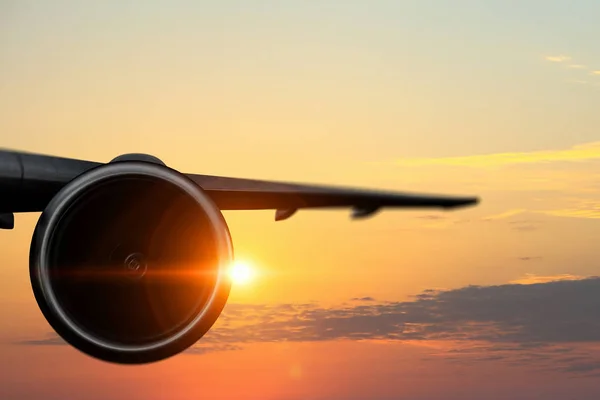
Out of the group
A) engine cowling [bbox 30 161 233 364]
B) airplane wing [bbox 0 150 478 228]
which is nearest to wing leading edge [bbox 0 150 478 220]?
airplane wing [bbox 0 150 478 228]

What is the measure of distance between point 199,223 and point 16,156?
2757 millimetres

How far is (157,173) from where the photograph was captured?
37.9 ft

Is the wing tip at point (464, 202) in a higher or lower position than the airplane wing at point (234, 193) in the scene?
higher

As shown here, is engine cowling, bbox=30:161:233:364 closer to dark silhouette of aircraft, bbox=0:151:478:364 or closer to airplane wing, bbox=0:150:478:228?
dark silhouette of aircraft, bbox=0:151:478:364

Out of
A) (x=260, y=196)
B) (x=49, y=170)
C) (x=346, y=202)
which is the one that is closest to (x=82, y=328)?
(x=49, y=170)

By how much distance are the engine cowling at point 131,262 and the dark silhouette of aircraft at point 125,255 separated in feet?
0.04

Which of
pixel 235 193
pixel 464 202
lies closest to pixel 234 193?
pixel 235 193

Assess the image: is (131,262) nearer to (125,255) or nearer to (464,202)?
(125,255)

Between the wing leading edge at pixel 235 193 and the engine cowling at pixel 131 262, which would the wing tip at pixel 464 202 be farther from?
the engine cowling at pixel 131 262

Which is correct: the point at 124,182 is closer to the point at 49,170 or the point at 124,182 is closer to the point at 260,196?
the point at 49,170

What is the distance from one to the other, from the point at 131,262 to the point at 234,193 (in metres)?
2.09

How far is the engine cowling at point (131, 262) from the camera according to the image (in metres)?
A: 11.5

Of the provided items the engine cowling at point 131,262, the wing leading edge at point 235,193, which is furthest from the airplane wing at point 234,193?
the engine cowling at point 131,262

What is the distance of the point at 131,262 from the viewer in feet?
40.3
